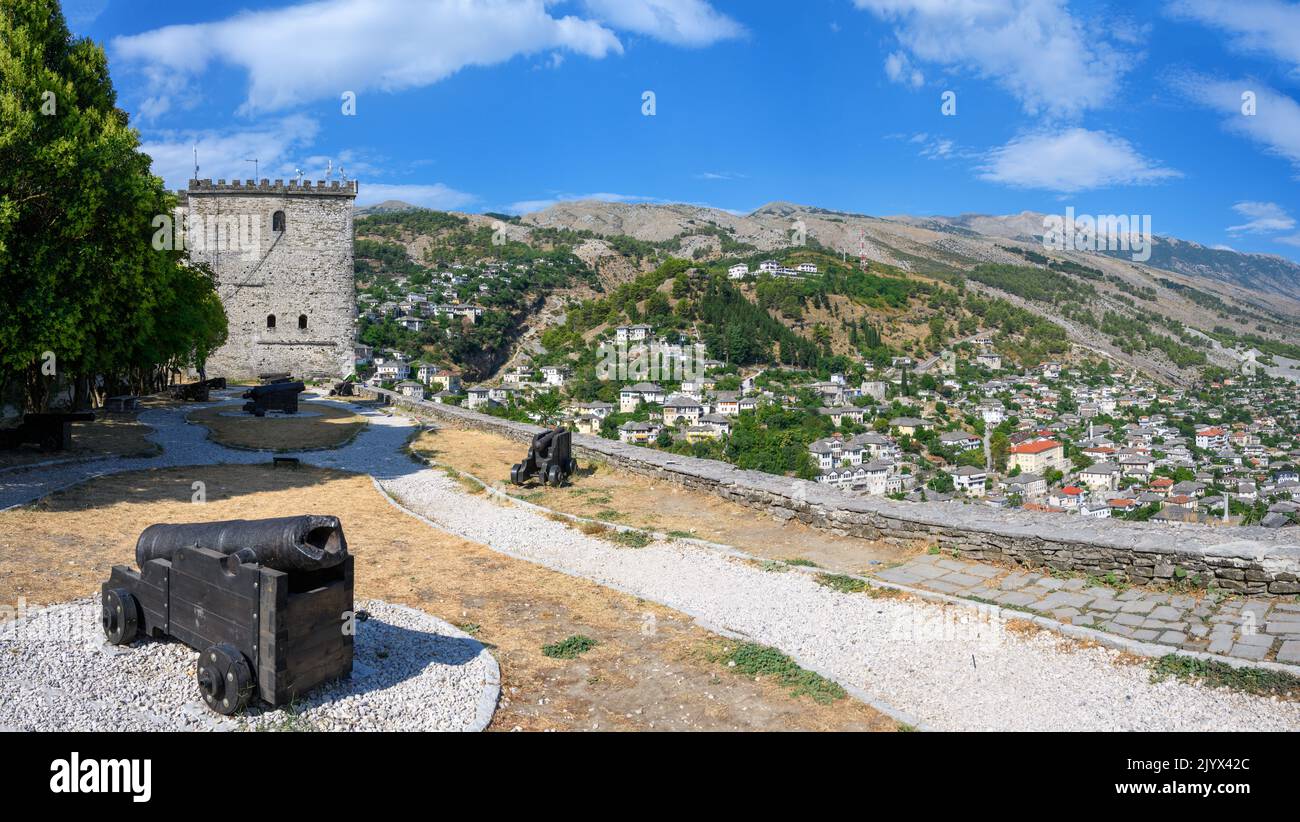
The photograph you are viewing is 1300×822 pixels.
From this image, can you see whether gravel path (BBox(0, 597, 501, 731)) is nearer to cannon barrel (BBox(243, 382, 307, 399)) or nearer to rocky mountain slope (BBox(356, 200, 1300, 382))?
cannon barrel (BBox(243, 382, 307, 399))

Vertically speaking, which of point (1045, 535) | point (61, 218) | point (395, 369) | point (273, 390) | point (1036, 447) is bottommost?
point (1036, 447)

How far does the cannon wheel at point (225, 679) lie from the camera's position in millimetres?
3688

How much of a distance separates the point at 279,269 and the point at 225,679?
3218 centimetres

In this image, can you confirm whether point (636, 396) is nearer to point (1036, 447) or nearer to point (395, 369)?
point (395, 369)

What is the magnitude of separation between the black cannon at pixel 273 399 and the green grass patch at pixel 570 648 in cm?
1574

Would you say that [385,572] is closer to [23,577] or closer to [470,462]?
[23,577]

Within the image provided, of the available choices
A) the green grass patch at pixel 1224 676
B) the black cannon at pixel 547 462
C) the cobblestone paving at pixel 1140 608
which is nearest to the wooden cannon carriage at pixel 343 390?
the black cannon at pixel 547 462

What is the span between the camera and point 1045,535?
6441mm

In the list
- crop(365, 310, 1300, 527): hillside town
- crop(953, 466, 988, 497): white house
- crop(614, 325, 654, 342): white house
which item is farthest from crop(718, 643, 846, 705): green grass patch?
crop(614, 325, 654, 342): white house

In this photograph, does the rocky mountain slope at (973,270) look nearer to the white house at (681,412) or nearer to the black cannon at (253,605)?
the white house at (681,412)

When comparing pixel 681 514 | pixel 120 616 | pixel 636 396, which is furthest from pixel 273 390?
pixel 636 396

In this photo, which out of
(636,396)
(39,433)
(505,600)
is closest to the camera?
(505,600)
